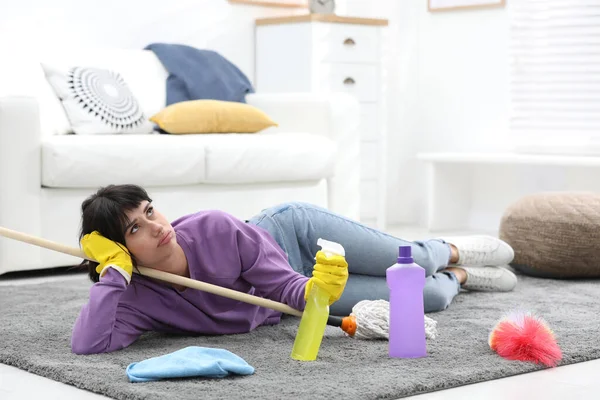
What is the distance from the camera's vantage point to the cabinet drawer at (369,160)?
5176 millimetres

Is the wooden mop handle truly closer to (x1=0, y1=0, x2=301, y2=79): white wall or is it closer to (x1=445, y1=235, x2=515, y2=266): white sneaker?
(x1=445, y1=235, x2=515, y2=266): white sneaker

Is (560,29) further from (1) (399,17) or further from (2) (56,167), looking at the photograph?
(2) (56,167)

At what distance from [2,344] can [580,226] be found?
1.98 meters

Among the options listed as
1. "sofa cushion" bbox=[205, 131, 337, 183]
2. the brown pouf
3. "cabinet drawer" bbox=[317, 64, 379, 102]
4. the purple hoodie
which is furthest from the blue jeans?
"cabinet drawer" bbox=[317, 64, 379, 102]

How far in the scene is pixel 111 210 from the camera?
85.4 inches

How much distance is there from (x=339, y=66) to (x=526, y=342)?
3.11 m

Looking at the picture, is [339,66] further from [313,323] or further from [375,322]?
[313,323]

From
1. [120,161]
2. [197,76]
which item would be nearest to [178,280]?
[120,161]

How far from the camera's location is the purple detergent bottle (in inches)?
84.1

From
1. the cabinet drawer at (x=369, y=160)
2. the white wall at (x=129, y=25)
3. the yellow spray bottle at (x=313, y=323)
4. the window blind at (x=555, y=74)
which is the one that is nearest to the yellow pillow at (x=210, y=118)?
the white wall at (x=129, y=25)

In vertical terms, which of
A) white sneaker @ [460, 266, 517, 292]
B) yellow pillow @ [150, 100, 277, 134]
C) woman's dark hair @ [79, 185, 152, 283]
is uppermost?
yellow pillow @ [150, 100, 277, 134]

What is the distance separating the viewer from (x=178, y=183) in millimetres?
3781

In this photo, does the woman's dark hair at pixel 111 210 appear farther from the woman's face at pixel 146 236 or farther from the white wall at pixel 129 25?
the white wall at pixel 129 25

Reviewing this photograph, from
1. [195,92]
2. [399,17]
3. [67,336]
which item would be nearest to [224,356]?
[67,336]
